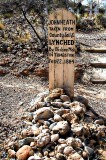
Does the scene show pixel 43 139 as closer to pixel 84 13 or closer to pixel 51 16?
pixel 51 16

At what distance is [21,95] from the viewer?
6.96 meters

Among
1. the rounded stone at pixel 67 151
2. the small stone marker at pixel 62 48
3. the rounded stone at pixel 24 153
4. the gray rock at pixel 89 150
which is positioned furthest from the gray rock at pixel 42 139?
the small stone marker at pixel 62 48

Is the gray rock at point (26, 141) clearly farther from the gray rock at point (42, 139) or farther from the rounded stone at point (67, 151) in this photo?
the rounded stone at point (67, 151)

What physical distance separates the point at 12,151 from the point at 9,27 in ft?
25.7

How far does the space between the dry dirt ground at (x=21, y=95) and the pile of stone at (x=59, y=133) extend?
0.97 feet

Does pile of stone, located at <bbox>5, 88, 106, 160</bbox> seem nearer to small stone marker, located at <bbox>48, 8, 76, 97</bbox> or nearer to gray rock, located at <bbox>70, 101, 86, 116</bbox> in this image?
gray rock, located at <bbox>70, 101, 86, 116</bbox>

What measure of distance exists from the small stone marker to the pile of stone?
0.42 m

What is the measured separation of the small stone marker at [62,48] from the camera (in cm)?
558

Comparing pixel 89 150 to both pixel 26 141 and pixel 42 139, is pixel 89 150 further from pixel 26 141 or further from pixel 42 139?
pixel 26 141

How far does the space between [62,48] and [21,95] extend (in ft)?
5.48

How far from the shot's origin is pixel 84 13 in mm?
17922

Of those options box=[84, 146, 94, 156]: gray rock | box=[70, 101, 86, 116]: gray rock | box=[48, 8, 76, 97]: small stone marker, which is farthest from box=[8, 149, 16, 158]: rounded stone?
box=[48, 8, 76, 97]: small stone marker

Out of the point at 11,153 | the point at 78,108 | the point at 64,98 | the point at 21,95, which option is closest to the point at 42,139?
the point at 11,153

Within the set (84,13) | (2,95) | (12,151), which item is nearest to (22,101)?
(2,95)
